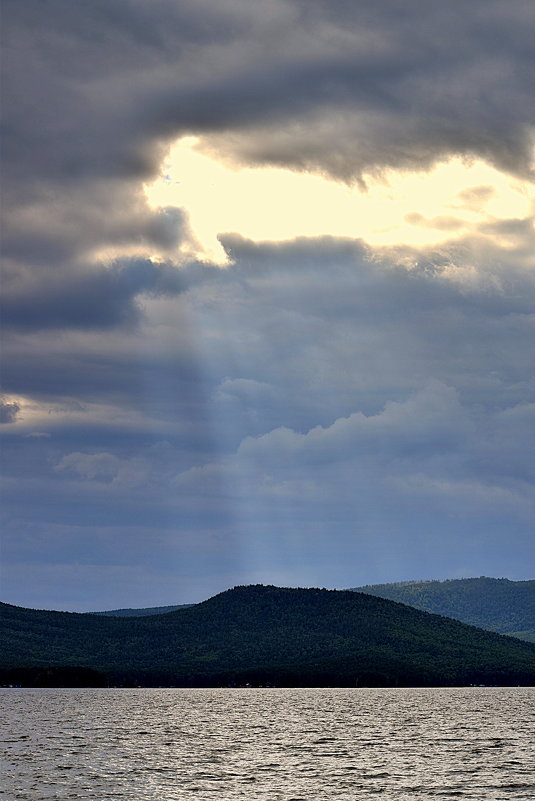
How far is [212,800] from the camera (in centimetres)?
12431

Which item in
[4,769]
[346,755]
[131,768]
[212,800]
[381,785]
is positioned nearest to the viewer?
[212,800]

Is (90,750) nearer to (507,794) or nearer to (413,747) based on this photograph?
(413,747)

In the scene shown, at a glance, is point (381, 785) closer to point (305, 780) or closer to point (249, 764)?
point (305, 780)

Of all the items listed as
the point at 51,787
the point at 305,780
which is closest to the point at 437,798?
the point at 305,780

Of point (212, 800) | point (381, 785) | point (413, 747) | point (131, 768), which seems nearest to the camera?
point (212, 800)

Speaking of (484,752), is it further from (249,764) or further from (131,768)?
(131,768)

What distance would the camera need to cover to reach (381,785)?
458ft

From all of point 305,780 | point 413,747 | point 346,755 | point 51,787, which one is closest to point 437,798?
point 305,780

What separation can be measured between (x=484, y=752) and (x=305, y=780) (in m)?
56.1

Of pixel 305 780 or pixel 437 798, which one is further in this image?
pixel 305 780

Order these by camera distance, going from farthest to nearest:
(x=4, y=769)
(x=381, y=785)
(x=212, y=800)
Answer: (x=4, y=769)
(x=381, y=785)
(x=212, y=800)

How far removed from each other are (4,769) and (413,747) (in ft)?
260

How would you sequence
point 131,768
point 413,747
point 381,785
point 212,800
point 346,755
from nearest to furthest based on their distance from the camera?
point 212,800, point 381,785, point 131,768, point 346,755, point 413,747

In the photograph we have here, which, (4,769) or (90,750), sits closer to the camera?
(4,769)
